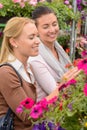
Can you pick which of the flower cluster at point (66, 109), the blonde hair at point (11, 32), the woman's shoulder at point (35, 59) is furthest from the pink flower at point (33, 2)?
the flower cluster at point (66, 109)

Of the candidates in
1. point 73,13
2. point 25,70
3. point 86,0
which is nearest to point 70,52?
point 73,13

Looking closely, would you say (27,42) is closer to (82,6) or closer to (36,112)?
(36,112)

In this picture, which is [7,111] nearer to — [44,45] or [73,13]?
[44,45]

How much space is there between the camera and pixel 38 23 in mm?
2840

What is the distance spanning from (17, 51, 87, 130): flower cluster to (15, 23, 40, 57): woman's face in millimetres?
668

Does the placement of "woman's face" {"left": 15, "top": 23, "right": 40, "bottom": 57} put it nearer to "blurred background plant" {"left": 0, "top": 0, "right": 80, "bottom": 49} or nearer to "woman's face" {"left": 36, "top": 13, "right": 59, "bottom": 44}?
"woman's face" {"left": 36, "top": 13, "right": 59, "bottom": 44}

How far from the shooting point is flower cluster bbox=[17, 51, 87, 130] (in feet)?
4.94

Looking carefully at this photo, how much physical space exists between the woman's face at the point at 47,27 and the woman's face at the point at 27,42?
17.5 inches

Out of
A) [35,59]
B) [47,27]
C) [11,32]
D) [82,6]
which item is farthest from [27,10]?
[11,32]

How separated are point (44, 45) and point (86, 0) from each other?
287 cm

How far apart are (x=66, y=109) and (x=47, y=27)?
54.9 inches

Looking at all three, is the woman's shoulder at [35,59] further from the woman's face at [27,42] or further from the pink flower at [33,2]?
the pink flower at [33,2]

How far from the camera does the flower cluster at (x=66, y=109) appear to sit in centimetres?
151

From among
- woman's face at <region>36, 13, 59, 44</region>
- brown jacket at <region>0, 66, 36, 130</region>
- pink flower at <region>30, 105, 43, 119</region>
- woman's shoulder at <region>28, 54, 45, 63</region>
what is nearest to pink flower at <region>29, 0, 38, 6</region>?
woman's face at <region>36, 13, 59, 44</region>
